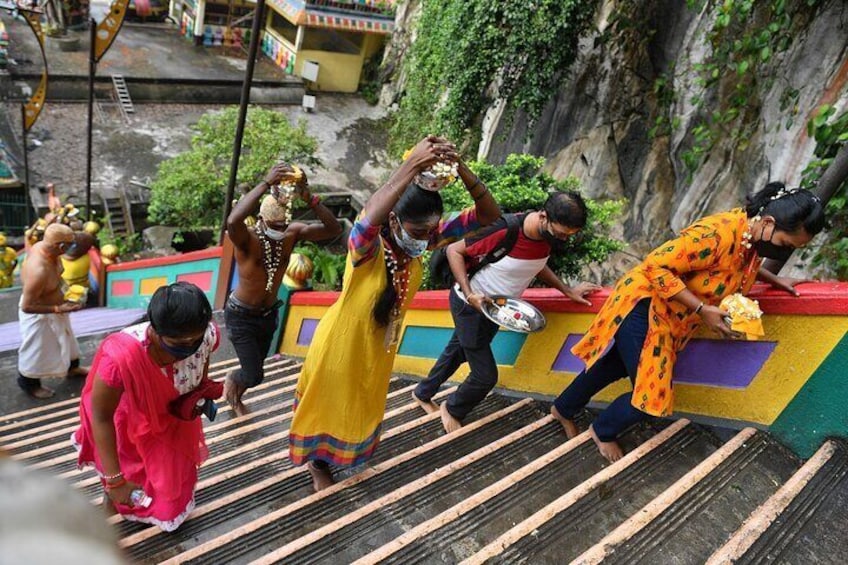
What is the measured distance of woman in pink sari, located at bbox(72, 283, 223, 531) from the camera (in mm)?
2268

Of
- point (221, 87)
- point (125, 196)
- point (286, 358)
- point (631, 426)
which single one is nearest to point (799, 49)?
point (631, 426)

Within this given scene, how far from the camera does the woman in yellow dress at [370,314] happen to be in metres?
2.46

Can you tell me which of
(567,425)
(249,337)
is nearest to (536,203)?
(567,425)

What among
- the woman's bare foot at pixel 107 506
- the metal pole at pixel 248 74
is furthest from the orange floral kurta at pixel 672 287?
the metal pole at pixel 248 74

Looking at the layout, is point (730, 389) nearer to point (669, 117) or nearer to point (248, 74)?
point (248, 74)

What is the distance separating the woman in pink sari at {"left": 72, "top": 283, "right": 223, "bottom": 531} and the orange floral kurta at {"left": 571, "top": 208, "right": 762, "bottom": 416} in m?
1.90

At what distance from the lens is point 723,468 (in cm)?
291

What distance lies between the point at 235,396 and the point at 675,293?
2754 mm

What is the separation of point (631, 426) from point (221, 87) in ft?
59.8

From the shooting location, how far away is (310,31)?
1995 centimetres

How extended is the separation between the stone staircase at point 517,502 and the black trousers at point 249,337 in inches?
19.7

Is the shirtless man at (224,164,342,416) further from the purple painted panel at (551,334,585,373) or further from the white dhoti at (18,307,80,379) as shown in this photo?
the white dhoti at (18,307,80,379)

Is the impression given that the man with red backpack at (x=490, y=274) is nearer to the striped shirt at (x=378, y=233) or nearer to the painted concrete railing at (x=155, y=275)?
the striped shirt at (x=378, y=233)

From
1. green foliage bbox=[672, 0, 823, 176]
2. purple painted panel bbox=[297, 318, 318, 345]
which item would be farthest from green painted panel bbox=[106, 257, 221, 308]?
green foliage bbox=[672, 0, 823, 176]
